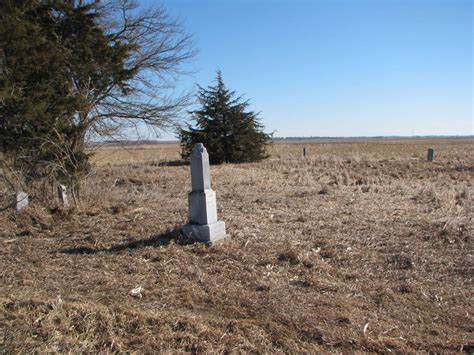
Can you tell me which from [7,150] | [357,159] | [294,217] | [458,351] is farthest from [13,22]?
[357,159]

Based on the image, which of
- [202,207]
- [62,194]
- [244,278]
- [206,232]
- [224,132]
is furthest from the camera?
[224,132]

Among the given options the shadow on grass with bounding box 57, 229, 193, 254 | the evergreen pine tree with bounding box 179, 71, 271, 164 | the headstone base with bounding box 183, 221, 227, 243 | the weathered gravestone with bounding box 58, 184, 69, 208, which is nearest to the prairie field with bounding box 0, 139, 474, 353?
the shadow on grass with bounding box 57, 229, 193, 254

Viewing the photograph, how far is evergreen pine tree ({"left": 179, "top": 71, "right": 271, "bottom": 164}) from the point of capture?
21484 millimetres

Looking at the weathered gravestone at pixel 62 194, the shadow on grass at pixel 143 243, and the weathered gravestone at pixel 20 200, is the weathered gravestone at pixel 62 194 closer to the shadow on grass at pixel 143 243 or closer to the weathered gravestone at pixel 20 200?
the weathered gravestone at pixel 20 200

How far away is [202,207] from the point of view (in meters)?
5.77

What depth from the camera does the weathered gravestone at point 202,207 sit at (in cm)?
570

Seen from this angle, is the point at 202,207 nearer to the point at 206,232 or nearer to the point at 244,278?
the point at 206,232

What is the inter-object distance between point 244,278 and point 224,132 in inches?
701

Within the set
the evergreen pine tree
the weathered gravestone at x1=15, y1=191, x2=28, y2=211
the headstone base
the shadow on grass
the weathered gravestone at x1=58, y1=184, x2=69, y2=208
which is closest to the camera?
the shadow on grass

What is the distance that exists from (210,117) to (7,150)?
48.9ft

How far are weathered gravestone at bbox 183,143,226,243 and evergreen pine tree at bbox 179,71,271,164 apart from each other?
50.5ft

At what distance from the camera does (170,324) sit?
3273 millimetres

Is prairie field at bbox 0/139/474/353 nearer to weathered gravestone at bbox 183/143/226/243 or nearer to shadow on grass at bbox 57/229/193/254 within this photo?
shadow on grass at bbox 57/229/193/254

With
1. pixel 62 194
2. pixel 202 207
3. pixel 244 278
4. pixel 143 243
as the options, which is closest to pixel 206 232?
pixel 202 207
